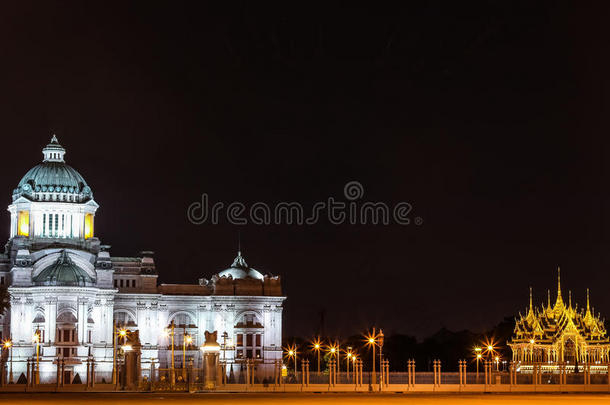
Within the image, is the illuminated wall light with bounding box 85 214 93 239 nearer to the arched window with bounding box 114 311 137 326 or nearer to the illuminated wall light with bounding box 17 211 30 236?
the illuminated wall light with bounding box 17 211 30 236

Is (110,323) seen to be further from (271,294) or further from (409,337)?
(409,337)

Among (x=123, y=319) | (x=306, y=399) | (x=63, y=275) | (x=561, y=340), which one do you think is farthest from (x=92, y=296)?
(x=306, y=399)

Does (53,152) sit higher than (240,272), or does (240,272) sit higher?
(53,152)

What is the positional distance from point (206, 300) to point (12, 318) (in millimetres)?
23439

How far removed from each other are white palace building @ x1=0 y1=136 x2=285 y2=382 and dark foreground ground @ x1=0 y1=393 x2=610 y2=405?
5962 cm

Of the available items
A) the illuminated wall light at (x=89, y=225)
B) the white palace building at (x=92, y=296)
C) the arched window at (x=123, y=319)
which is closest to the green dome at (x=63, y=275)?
the white palace building at (x=92, y=296)

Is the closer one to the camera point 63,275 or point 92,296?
point 63,275

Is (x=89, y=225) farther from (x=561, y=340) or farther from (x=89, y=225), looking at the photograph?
(x=561, y=340)

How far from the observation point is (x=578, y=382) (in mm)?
107188

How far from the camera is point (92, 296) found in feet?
479

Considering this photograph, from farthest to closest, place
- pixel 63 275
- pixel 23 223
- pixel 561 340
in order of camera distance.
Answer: pixel 23 223 < pixel 63 275 < pixel 561 340

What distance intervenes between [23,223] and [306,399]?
8467 centimetres

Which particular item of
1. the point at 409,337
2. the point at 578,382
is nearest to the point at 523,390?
the point at 578,382

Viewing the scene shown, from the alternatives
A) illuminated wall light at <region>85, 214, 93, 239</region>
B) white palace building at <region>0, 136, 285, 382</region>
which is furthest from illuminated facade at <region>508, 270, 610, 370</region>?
illuminated wall light at <region>85, 214, 93, 239</region>
